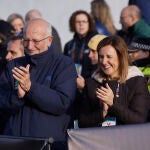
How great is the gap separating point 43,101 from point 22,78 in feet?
0.85

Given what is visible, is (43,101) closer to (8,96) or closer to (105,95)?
(8,96)

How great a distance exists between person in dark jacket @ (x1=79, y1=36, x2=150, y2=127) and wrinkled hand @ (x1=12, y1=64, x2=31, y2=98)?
0.54 m

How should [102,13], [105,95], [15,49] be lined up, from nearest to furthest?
1. [105,95]
2. [15,49]
3. [102,13]

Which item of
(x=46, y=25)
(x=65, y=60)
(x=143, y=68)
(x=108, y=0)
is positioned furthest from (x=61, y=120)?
(x=108, y=0)

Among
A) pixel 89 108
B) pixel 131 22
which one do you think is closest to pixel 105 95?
pixel 89 108

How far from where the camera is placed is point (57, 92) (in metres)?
5.18

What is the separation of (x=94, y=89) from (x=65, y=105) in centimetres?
30

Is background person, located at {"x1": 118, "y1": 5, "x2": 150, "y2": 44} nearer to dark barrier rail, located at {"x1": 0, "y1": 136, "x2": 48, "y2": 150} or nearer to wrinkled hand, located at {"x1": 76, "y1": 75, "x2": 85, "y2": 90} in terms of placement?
wrinkled hand, located at {"x1": 76, "y1": 75, "x2": 85, "y2": 90}

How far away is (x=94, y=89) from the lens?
5273 mm

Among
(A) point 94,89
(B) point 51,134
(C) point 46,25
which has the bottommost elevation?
(B) point 51,134

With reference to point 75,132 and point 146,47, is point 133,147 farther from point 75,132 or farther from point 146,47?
point 146,47

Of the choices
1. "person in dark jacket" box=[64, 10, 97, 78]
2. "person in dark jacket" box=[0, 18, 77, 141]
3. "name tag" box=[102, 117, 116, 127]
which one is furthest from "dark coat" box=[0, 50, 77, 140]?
"person in dark jacket" box=[64, 10, 97, 78]

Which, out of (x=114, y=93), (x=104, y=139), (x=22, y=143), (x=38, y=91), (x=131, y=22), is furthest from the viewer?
(x=131, y=22)

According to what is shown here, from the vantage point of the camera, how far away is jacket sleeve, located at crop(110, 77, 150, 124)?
4953 mm
